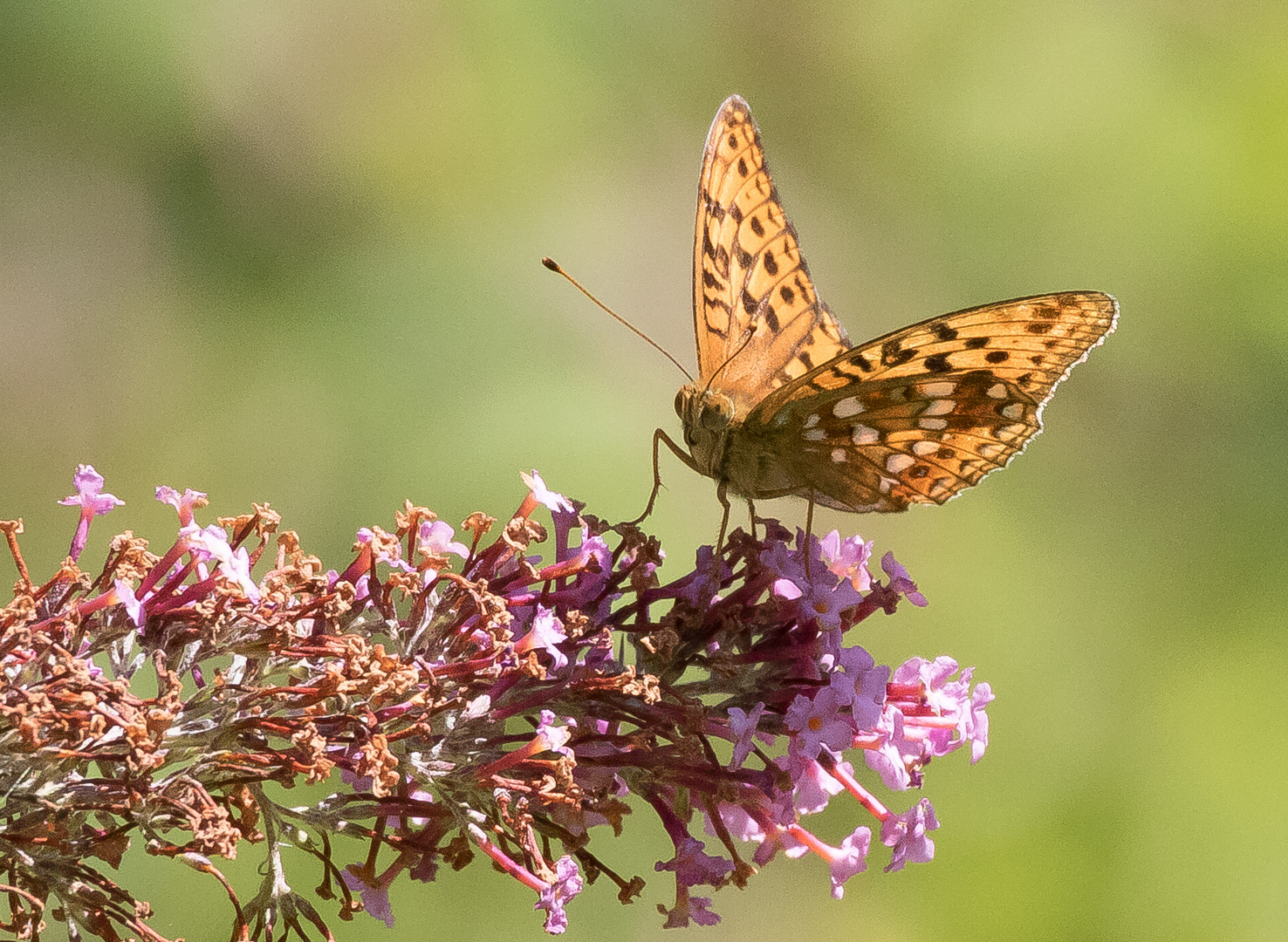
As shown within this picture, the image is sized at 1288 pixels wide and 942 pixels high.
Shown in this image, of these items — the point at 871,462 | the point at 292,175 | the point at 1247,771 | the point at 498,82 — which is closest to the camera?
the point at 871,462

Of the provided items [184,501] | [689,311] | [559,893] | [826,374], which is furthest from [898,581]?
[689,311]

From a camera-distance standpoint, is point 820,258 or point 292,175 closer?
point 292,175

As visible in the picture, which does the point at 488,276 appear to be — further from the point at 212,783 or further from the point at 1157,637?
the point at 212,783

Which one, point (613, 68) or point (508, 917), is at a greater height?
point (613, 68)

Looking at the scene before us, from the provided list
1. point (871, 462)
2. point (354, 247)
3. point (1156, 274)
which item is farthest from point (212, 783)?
point (1156, 274)

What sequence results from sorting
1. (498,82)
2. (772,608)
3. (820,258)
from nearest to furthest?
1. (772,608)
2. (498,82)
3. (820,258)

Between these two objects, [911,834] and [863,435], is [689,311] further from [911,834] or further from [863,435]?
[911,834]

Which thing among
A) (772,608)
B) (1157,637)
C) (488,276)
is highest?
(488,276)

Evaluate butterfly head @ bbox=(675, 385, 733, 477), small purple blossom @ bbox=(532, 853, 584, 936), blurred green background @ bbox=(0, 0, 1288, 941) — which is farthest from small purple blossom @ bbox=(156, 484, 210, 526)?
blurred green background @ bbox=(0, 0, 1288, 941)
